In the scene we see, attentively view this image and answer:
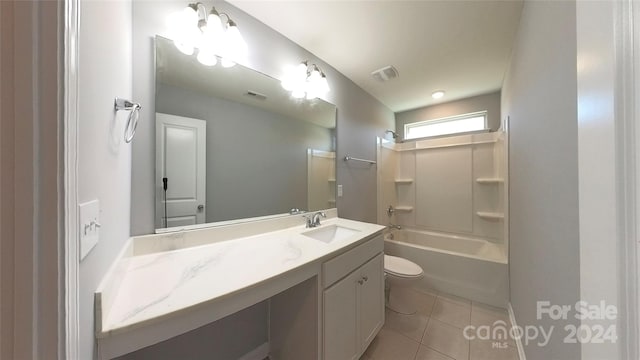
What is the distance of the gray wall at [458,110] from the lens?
260cm

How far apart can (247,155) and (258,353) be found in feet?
4.33

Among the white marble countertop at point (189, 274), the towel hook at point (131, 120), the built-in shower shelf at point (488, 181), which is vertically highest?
the towel hook at point (131, 120)

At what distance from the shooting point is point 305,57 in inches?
69.8

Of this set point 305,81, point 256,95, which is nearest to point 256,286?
point 256,95

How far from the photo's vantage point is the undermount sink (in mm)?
1583

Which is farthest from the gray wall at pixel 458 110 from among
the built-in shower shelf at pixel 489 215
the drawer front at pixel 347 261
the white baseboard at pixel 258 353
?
the white baseboard at pixel 258 353

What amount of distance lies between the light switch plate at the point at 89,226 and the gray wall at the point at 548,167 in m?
1.37

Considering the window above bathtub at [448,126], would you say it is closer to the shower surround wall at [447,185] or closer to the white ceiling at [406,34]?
the shower surround wall at [447,185]

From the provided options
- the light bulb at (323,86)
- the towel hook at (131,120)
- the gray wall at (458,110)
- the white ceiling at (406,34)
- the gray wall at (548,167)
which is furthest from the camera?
the gray wall at (458,110)

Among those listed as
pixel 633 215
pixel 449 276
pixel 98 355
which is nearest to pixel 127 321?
pixel 98 355

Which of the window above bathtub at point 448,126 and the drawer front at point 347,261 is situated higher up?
the window above bathtub at point 448,126

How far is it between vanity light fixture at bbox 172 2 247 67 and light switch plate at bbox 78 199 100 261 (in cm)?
99
